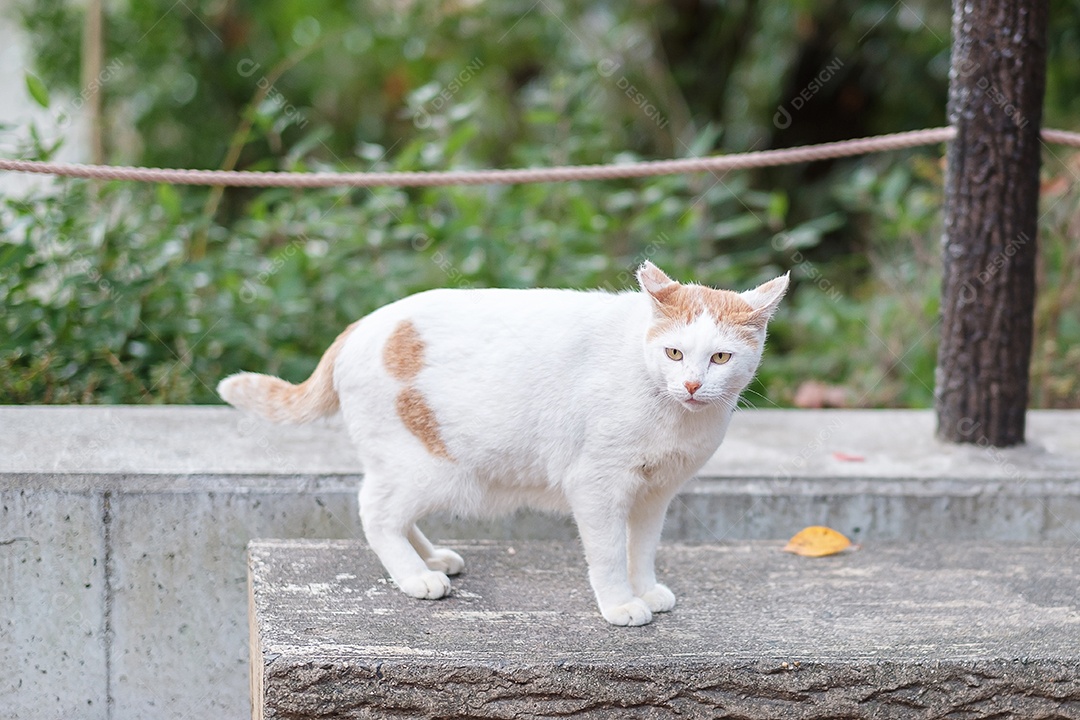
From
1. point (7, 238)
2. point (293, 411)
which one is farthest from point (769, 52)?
point (293, 411)

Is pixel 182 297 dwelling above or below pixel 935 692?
above

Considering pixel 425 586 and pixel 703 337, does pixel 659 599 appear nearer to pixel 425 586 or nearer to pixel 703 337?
pixel 425 586

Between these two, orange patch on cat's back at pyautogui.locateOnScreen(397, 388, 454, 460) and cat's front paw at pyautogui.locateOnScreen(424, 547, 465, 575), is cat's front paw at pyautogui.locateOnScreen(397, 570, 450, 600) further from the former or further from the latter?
orange patch on cat's back at pyautogui.locateOnScreen(397, 388, 454, 460)

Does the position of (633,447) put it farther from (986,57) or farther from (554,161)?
(554,161)

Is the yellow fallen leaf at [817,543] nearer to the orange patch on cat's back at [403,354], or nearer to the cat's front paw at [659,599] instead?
the cat's front paw at [659,599]

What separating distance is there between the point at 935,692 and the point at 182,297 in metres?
2.71

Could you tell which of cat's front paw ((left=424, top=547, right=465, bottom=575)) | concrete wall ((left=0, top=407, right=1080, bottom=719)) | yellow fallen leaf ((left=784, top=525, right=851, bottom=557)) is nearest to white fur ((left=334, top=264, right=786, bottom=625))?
cat's front paw ((left=424, top=547, right=465, bottom=575))

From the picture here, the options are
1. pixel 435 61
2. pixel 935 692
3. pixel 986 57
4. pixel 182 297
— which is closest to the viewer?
pixel 935 692

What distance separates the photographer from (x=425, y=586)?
2234 mm

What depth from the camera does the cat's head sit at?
1.96 m

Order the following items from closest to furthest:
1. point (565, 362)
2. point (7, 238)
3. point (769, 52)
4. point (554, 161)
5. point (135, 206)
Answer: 1. point (565, 362)
2. point (7, 238)
3. point (135, 206)
4. point (554, 161)
5. point (769, 52)

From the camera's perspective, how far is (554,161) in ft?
14.5

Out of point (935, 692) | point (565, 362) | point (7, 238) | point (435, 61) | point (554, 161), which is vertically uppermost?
point (435, 61)

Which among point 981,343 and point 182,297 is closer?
point 981,343
